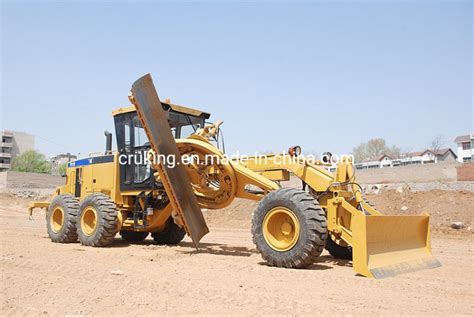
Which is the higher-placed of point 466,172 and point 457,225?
point 466,172

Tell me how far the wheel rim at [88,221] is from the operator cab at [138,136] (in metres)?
0.91

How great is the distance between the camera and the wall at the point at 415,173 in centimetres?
2816

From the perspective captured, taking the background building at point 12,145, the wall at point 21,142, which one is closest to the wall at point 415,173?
the background building at point 12,145

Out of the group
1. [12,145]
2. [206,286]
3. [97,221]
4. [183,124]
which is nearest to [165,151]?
[183,124]

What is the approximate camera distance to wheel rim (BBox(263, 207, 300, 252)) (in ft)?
22.8

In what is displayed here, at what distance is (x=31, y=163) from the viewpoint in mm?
78562

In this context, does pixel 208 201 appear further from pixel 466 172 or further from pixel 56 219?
pixel 466 172

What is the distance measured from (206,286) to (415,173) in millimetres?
26101

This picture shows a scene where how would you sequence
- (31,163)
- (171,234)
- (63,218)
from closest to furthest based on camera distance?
(63,218)
(171,234)
(31,163)

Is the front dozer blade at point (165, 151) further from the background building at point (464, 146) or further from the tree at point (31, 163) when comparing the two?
the tree at point (31, 163)

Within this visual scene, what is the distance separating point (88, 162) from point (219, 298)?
7.95 meters

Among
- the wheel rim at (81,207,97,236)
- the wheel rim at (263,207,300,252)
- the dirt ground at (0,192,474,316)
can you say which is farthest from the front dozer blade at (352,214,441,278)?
the wheel rim at (81,207,97,236)

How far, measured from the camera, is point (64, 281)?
221 inches

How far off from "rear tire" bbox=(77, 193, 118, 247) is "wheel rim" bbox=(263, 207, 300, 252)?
4.05 m
